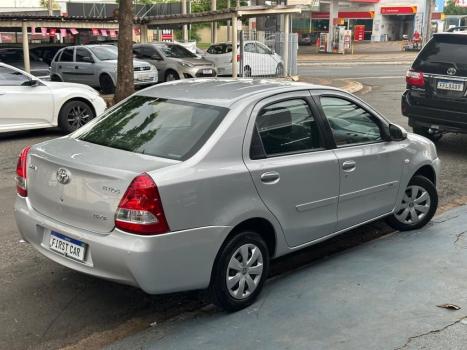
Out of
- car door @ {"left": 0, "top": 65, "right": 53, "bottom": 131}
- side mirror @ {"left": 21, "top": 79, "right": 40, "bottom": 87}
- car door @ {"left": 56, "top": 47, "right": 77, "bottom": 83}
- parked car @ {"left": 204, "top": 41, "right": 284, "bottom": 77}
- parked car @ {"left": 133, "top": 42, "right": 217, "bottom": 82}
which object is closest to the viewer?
car door @ {"left": 0, "top": 65, "right": 53, "bottom": 131}

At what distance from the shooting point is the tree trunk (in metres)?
13.3

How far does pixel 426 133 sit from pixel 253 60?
40.4 ft

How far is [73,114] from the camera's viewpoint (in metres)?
11.1

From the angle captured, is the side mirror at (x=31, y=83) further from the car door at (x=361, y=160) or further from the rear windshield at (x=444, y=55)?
the car door at (x=361, y=160)

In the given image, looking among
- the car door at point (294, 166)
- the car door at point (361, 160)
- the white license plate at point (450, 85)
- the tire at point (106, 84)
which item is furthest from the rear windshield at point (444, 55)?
the tire at point (106, 84)

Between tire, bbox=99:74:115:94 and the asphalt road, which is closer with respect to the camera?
the asphalt road

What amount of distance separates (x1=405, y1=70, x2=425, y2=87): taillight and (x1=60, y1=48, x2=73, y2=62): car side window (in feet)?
44.2

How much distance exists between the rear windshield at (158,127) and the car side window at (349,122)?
1.12 meters

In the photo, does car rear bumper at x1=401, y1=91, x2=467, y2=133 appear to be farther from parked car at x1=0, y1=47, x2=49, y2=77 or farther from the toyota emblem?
parked car at x1=0, y1=47, x2=49, y2=77

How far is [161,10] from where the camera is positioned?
35.2 metres

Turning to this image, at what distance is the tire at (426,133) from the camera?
33.8 feet

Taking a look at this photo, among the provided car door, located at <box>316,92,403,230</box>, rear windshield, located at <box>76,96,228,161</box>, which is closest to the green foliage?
car door, located at <box>316,92,403,230</box>

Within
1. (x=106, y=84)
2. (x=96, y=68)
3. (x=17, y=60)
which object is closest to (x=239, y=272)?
(x=106, y=84)

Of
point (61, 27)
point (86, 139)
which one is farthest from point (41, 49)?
point (86, 139)
